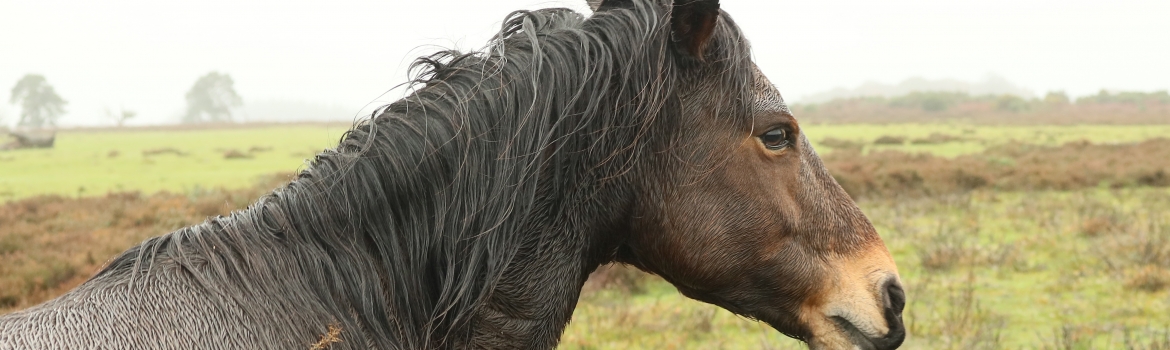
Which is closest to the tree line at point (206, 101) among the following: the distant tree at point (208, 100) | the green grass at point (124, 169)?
the distant tree at point (208, 100)

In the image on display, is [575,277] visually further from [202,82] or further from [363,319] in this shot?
[202,82]

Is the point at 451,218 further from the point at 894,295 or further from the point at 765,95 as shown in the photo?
the point at 894,295

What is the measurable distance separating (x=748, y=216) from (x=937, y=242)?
342 inches

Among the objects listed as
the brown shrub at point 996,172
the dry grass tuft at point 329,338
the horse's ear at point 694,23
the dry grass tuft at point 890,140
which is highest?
the horse's ear at point 694,23

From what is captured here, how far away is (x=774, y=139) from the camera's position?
2.02 meters

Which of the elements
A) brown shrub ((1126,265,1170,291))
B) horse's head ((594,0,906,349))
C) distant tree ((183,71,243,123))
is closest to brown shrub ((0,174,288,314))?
horse's head ((594,0,906,349))

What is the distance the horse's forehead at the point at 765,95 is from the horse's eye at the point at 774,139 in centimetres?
6

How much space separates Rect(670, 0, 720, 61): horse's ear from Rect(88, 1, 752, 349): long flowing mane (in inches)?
1.2

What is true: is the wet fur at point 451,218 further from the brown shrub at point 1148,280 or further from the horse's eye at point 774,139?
the brown shrub at point 1148,280

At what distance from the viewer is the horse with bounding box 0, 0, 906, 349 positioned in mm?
1560

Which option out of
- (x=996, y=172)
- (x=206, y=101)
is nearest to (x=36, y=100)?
(x=206, y=101)

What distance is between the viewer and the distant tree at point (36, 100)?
71.2 metres

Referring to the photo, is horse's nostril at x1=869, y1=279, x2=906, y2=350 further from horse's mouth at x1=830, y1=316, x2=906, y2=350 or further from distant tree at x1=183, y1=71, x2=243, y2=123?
distant tree at x1=183, y1=71, x2=243, y2=123

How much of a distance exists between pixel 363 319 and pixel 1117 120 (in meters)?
50.2
